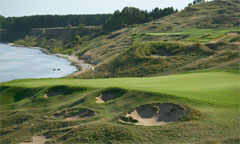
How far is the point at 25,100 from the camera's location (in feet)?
104

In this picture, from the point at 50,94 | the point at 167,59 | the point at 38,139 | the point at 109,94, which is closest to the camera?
the point at 38,139

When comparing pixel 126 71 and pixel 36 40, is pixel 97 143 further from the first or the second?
pixel 36 40

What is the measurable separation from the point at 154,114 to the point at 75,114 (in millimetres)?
6669

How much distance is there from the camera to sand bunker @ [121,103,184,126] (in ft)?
59.5

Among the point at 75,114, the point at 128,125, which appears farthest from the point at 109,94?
the point at 128,125

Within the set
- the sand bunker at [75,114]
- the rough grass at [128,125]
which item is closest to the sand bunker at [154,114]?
the rough grass at [128,125]

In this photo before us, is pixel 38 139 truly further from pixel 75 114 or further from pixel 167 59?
pixel 167 59

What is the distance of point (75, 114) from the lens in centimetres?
2248

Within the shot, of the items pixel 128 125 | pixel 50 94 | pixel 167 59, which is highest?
pixel 167 59

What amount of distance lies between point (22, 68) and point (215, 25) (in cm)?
6164

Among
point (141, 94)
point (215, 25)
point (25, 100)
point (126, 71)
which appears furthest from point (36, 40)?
point (141, 94)

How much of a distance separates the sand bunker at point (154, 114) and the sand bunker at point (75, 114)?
396 cm

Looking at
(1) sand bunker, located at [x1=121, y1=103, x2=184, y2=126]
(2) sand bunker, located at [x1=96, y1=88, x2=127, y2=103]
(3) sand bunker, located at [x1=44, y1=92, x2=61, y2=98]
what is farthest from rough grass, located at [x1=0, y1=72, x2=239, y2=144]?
(3) sand bunker, located at [x1=44, y1=92, x2=61, y2=98]

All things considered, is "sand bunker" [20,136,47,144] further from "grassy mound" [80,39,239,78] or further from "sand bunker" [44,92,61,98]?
"grassy mound" [80,39,239,78]
